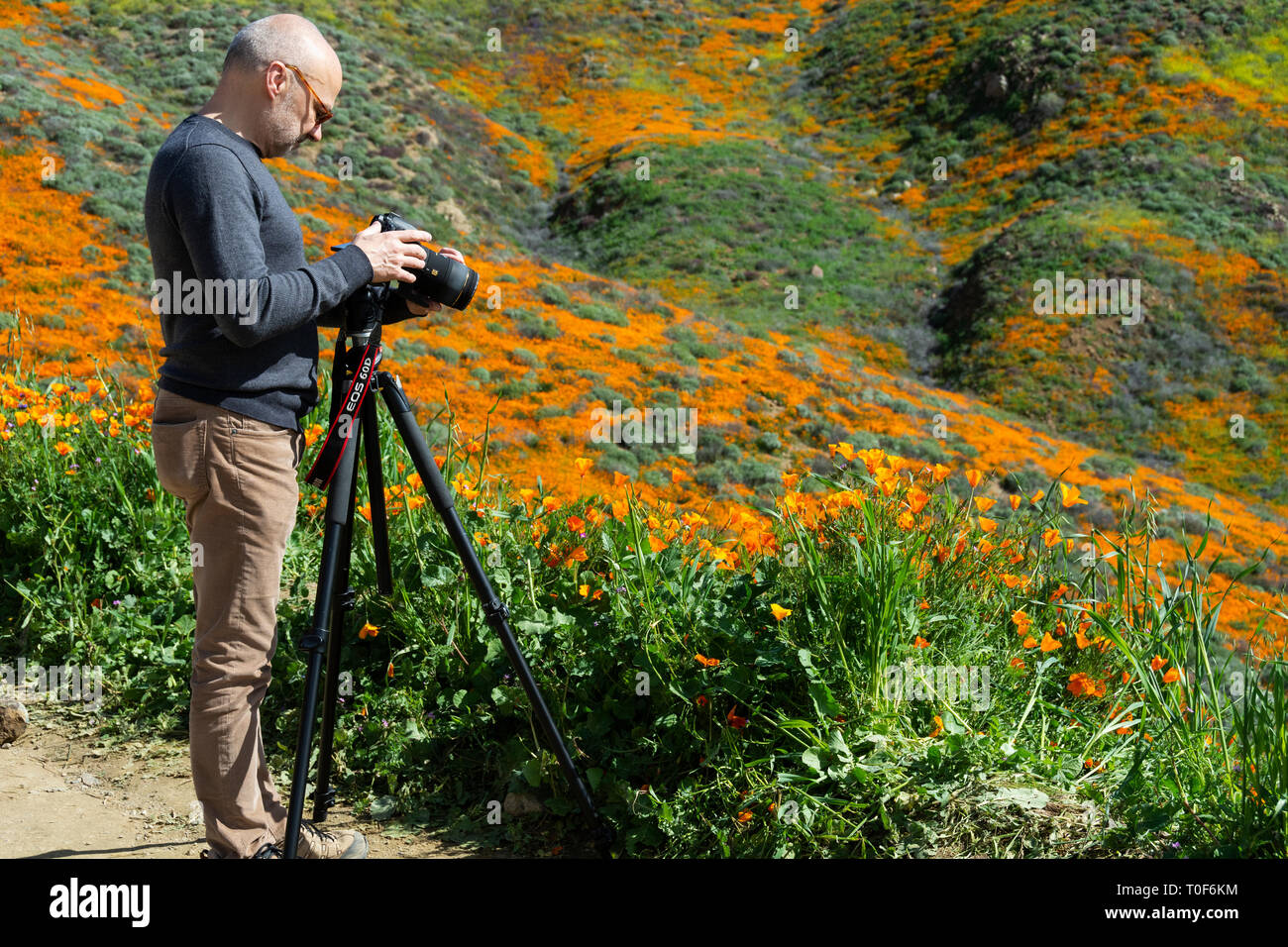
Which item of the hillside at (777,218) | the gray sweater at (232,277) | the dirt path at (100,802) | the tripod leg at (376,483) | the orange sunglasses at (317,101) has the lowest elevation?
the dirt path at (100,802)

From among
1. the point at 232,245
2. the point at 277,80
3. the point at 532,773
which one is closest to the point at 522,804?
the point at 532,773

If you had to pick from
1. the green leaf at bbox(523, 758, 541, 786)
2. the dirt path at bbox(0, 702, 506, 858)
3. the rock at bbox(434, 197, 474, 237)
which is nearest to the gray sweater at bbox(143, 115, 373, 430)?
the green leaf at bbox(523, 758, 541, 786)

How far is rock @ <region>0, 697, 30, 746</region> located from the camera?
3.23m

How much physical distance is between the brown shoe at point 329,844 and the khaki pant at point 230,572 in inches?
5.7

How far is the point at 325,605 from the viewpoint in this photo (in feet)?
7.47

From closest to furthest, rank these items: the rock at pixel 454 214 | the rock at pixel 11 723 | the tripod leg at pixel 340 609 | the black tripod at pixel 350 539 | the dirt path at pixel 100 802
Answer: the black tripod at pixel 350 539 < the tripod leg at pixel 340 609 < the dirt path at pixel 100 802 < the rock at pixel 11 723 < the rock at pixel 454 214

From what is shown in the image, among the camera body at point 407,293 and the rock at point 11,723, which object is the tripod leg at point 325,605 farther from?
the rock at point 11,723

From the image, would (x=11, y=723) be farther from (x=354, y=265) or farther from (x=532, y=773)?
(x=354, y=265)

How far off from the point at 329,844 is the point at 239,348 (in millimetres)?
1278

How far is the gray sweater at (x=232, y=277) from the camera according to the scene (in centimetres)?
198

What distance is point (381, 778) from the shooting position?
3.00m

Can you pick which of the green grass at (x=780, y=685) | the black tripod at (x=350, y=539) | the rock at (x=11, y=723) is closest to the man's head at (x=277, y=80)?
the black tripod at (x=350, y=539)

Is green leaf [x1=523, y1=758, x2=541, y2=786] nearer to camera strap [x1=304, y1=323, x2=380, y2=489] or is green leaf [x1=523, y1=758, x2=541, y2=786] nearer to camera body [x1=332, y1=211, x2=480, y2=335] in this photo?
camera strap [x1=304, y1=323, x2=380, y2=489]

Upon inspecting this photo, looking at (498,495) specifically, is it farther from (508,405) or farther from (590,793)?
(508,405)
